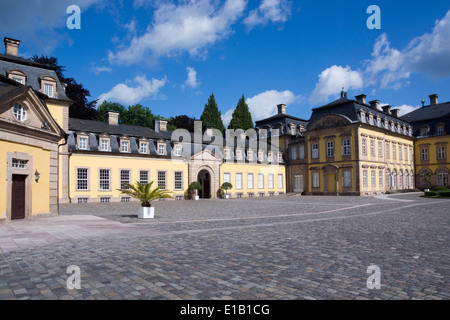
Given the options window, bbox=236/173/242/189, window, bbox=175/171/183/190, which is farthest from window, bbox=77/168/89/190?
window, bbox=236/173/242/189

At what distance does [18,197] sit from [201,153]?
82.2 feet

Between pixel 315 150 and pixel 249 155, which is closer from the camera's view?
pixel 249 155

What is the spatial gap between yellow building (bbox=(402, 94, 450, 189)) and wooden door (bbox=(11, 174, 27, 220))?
175 feet

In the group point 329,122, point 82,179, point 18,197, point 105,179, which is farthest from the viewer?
point 329,122

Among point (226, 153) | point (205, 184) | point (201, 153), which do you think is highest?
point (226, 153)

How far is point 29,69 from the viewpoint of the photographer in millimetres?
28734

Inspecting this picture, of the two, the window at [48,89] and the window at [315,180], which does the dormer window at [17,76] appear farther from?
the window at [315,180]

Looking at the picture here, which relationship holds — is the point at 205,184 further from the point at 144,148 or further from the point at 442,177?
the point at 442,177

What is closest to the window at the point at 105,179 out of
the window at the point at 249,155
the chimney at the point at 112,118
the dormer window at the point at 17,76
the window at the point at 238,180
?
the chimney at the point at 112,118

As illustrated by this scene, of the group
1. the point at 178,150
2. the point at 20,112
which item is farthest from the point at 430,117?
the point at 20,112

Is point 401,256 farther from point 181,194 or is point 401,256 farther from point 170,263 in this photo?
point 181,194

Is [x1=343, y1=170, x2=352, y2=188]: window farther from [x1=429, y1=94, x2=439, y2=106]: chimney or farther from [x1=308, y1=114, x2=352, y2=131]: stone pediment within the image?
[x1=429, y1=94, x2=439, y2=106]: chimney

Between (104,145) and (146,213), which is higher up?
(104,145)

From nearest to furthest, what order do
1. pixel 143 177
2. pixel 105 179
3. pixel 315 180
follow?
pixel 105 179 < pixel 143 177 < pixel 315 180
